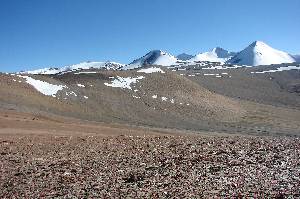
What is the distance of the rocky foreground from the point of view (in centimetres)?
1409

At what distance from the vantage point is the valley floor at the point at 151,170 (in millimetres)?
14133

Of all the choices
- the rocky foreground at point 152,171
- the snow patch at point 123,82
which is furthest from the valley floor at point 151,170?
the snow patch at point 123,82

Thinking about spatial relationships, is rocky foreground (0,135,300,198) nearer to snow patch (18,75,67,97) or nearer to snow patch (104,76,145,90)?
snow patch (18,75,67,97)

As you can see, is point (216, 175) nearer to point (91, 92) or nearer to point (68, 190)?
point (68, 190)

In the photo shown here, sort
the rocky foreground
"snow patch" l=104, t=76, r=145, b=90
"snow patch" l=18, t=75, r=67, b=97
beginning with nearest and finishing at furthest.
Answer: the rocky foreground < "snow patch" l=18, t=75, r=67, b=97 < "snow patch" l=104, t=76, r=145, b=90

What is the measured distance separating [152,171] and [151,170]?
0.88 feet

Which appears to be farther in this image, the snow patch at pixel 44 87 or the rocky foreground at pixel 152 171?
the snow patch at pixel 44 87

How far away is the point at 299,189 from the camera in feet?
42.2

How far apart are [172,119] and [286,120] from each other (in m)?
29.4

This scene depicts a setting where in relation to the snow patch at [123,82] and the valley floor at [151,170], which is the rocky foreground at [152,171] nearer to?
the valley floor at [151,170]

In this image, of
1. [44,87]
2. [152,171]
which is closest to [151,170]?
[152,171]

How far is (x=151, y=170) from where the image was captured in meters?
17.9

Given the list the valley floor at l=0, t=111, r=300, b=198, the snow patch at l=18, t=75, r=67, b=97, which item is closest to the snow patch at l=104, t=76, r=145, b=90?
the snow patch at l=18, t=75, r=67, b=97

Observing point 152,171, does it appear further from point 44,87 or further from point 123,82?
point 123,82
